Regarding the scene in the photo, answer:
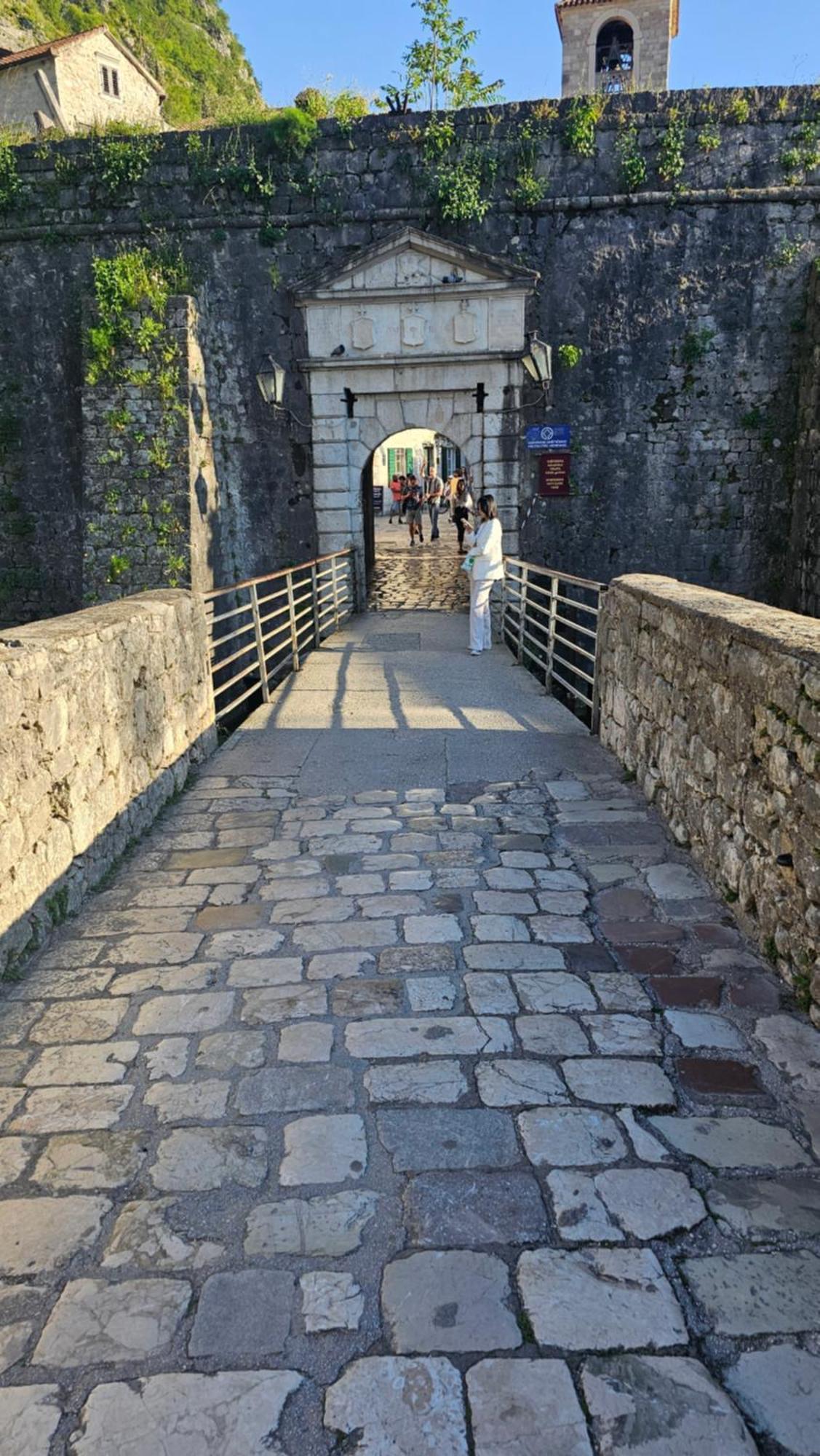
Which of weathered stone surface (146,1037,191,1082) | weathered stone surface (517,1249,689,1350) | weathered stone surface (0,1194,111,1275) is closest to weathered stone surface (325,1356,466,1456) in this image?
weathered stone surface (517,1249,689,1350)

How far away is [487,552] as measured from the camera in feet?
26.7

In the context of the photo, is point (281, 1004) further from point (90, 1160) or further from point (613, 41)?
point (613, 41)

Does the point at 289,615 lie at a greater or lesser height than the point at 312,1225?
greater

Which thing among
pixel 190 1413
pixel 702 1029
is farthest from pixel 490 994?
pixel 190 1413

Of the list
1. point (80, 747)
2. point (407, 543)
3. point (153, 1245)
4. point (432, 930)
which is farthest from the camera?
point (407, 543)

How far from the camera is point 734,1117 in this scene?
230cm

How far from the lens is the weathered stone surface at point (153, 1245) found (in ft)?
6.22

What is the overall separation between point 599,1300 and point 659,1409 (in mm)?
232

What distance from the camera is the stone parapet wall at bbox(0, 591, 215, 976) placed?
317 cm

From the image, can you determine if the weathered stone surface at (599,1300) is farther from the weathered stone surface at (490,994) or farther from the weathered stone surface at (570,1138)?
the weathered stone surface at (490,994)

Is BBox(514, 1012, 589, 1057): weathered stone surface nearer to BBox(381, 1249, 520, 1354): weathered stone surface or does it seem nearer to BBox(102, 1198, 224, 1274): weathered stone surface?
BBox(381, 1249, 520, 1354): weathered stone surface

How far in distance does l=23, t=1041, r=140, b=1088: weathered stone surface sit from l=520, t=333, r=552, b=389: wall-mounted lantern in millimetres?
9462

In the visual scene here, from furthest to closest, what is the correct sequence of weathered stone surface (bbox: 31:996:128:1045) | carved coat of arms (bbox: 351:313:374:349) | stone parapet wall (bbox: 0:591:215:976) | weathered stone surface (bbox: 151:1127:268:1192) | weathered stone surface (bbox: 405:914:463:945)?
carved coat of arms (bbox: 351:313:374:349) < weathered stone surface (bbox: 405:914:463:945) < stone parapet wall (bbox: 0:591:215:976) < weathered stone surface (bbox: 31:996:128:1045) < weathered stone surface (bbox: 151:1127:268:1192)

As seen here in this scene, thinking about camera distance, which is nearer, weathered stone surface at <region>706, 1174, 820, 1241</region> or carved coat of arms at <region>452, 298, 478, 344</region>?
weathered stone surface at <region>706, 1174, 820, 1241</region>
